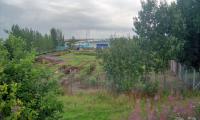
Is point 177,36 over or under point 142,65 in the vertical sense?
over

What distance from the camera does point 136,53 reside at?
23.7 m

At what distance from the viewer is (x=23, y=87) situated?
23.5 ft

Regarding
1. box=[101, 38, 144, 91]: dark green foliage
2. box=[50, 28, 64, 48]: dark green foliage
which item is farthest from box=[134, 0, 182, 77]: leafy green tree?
box=[50, 28, 64, 48]: dark green foliage

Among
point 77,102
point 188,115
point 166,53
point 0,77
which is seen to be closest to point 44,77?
point 0,77

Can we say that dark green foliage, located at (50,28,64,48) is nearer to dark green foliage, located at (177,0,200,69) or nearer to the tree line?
the tree line

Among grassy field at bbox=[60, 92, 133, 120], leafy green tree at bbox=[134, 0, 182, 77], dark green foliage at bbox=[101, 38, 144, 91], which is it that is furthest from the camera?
dark green foliage at bbox=[101, 38, 144, 91]

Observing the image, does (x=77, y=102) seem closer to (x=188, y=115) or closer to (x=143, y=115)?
(x=143, y=115)

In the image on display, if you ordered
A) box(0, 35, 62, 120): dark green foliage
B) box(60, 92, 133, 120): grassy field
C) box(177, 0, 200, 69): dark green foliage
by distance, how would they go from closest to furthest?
box(0, 35, 62, 120): dark green foliage
box(60, 92, 133, 120): grassy field
box(177, 0, 200, 69): dark green foliage

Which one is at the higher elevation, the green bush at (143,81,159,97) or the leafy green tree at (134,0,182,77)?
the leafy green tree at (134,0,182,77)

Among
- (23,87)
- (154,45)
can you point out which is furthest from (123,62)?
(23,87)

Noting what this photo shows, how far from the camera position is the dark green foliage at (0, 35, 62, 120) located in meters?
6.76

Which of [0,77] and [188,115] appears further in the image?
[188,115]

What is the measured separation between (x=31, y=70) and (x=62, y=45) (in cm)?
11971

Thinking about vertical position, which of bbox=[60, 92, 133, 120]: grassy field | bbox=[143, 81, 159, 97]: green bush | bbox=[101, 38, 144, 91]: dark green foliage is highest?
bbox=[101, 38, 144, 91]: dark green foliage
